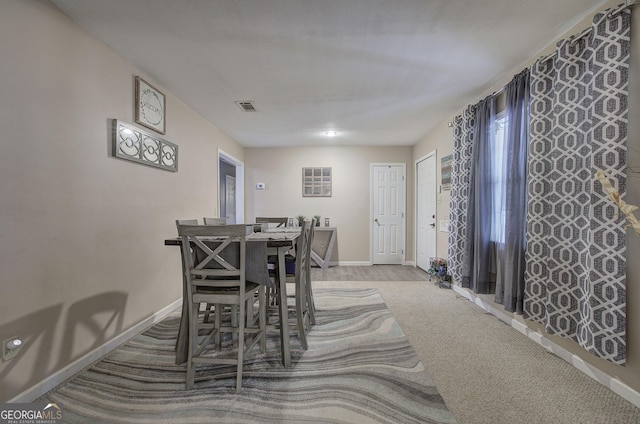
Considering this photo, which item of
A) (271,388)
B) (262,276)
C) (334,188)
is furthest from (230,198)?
(271,388)

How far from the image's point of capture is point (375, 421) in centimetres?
146

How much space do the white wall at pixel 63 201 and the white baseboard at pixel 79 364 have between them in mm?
41

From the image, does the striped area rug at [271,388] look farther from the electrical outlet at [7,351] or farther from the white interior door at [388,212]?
the white interior door at [388,212]

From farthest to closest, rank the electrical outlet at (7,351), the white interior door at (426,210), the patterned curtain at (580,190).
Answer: the white interior door at (426,210) → the patterned curtain at (580,190) → the electrical outlet at (7,351)

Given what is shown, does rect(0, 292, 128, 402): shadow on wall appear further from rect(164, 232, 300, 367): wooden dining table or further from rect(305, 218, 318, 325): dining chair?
rect(305, 218, 318, 325): dining chair

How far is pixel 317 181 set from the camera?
5.63 m

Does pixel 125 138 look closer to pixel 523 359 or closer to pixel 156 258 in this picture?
pixel 156 258

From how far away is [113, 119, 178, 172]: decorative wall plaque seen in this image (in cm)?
227

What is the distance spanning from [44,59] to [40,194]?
82cm

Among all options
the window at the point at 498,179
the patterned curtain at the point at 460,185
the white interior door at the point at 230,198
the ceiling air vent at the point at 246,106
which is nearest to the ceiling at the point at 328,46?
the ceiling air vent at the point at 246,106

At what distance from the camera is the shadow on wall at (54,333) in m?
1.54

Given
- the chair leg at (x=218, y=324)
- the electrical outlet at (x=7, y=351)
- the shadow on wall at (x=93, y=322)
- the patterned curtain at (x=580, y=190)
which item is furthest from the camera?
the chair leg at (x=218, y=324)

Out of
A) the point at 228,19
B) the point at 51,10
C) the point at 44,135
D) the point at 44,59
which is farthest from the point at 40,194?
the point at 228,19

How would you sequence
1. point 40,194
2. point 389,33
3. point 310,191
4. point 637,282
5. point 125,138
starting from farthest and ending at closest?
point 310,191 → point 125,138 → point 389,33 → point 40,194 → point 637,282
